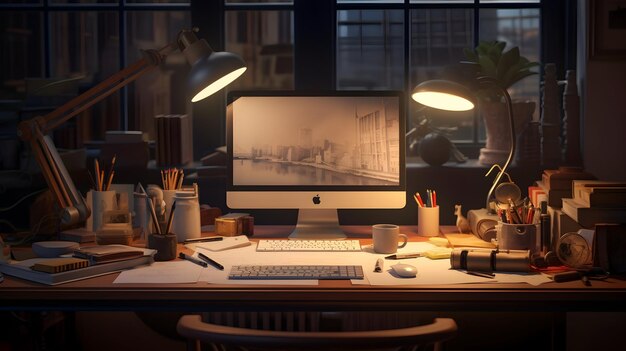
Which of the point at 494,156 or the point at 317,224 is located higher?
the point at 494,156

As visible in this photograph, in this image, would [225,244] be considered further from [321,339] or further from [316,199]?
[321,339]

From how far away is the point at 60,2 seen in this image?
138 inches

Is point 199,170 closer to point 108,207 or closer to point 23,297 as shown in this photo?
point 108,207

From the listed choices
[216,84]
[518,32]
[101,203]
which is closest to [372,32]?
[216,84]

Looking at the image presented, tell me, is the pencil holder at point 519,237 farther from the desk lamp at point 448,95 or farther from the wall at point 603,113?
the wall at point 603,113

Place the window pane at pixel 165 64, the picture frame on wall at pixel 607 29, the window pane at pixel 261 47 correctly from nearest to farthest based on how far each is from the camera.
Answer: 1. the picture frame on wall at pixel 607 29
2. the window pane at pixel 261 47
3. the window pane at pixel 165 64

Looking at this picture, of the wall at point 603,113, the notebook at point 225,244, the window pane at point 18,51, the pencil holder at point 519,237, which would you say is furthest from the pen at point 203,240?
the wall at point 603,113

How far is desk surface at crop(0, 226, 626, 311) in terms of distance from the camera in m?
2.15

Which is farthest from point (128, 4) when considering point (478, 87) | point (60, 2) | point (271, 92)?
point (478, 87)

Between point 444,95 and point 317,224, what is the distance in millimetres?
593

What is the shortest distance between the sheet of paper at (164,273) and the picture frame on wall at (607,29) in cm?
168

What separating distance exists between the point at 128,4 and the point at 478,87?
1472 millimetres

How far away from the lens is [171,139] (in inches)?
130

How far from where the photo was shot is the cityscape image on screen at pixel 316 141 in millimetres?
2832
